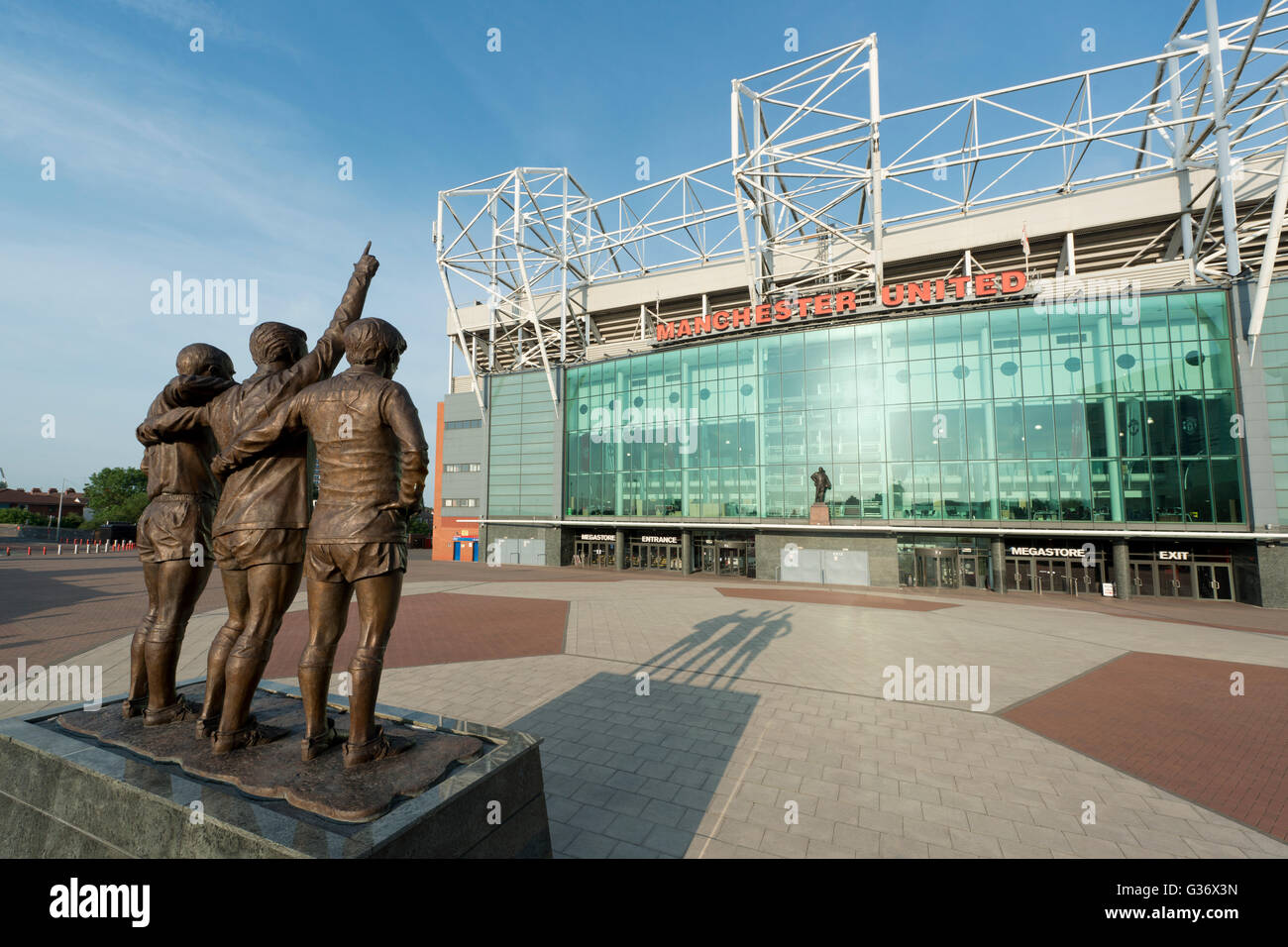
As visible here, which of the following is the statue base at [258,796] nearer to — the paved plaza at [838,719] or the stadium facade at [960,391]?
the paved plaza at [838,719]

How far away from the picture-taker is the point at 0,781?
3.64m

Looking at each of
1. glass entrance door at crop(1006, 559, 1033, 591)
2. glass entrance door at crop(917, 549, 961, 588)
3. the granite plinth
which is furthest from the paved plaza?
glass entrance door at crop(917, 549, 961, 588)

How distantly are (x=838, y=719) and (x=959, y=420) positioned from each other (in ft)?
73.5

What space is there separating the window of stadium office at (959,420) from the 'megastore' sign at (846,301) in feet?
3.06

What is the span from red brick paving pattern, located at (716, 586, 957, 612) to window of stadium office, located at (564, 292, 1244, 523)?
19.0 feet

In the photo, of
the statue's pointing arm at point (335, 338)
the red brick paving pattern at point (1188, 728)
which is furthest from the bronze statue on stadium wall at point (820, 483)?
the statue's pointing arm at point (335, 338)

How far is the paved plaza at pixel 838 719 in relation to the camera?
4297mm

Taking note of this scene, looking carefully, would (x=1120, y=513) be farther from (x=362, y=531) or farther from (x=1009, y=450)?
(x=362, y=531)

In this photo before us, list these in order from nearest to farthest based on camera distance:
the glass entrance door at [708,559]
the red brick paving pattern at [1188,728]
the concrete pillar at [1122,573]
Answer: the red brick paving pattern at [1188,728] → the concrete pillar at [1122,573] → the glass entrance door at [708,559]

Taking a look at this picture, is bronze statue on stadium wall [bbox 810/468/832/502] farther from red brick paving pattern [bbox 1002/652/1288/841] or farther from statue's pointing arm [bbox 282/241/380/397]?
statue's pointing arm [bbox 282/241/380/397]

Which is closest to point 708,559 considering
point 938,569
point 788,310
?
point 938,569

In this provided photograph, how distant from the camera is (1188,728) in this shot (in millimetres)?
6816

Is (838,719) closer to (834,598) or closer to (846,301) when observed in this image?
(834,598)

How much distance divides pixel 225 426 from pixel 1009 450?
2815cm
